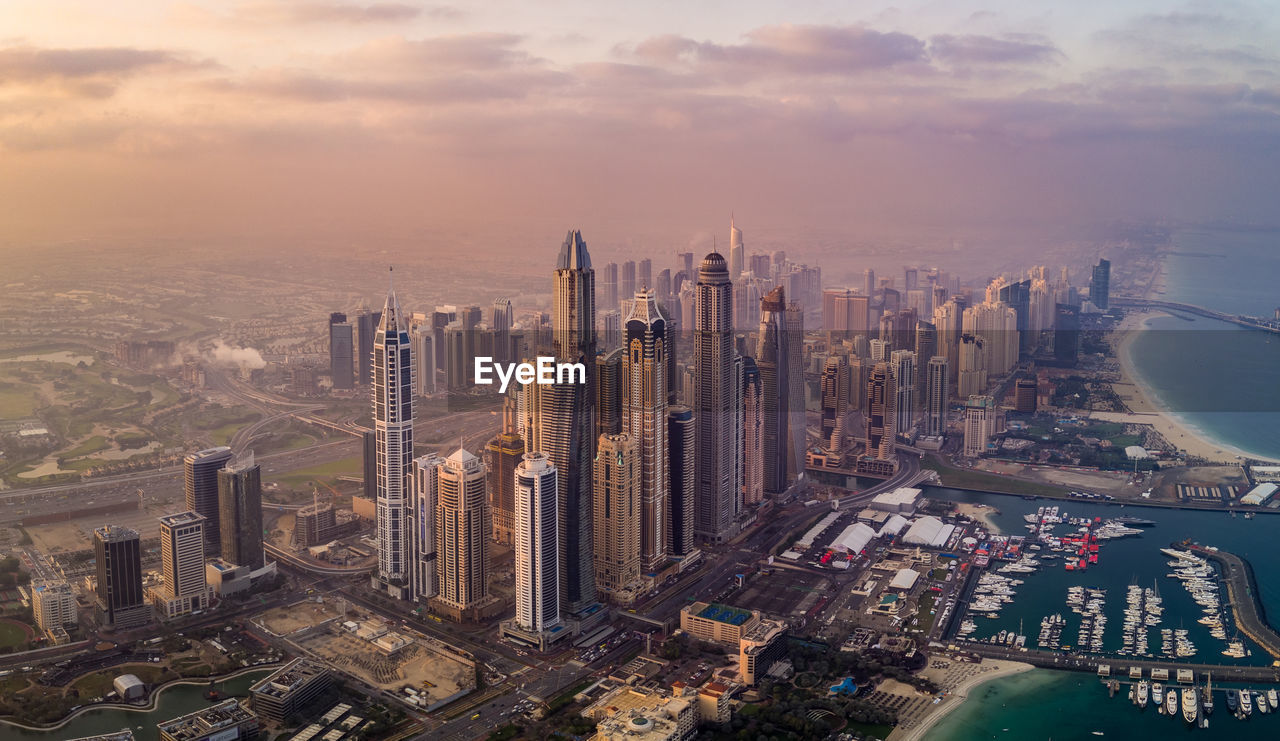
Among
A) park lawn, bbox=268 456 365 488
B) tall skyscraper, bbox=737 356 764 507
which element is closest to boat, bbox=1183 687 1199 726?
tall skyscraper, bbox=737 356 764 507

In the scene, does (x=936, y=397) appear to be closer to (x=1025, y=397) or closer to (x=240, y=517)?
(x=1025, y=397)

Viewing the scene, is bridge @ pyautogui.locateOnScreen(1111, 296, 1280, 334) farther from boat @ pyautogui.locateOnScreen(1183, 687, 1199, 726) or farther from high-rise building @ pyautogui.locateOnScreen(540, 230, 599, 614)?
high-rise building @ pyautogui.locateOnScreen(540, 230, 599, 614)

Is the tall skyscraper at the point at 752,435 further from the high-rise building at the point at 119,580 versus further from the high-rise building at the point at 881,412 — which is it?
the high-rise building at the point at 119,580

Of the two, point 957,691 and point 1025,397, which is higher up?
point 1025,397

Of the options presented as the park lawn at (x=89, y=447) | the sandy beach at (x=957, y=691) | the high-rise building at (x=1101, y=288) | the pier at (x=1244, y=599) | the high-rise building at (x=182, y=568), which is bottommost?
the sandy beach at (x=957, y=691)

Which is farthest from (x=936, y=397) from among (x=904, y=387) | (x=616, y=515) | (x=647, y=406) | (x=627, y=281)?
(x=616, y=515)

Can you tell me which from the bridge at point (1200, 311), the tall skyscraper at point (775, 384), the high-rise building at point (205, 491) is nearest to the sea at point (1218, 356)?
the bridge at point (1200, 311)
